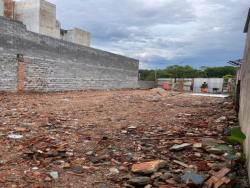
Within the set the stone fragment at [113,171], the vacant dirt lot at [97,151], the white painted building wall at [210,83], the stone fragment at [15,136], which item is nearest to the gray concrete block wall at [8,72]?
the vacant dirt lot at [97,151]

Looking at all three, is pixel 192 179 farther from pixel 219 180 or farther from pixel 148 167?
pixel 148 167

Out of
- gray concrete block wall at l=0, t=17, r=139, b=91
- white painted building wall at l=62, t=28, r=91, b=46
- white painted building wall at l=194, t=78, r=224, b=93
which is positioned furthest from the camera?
white painted building wall at l=194, t=78, r=224, b=93

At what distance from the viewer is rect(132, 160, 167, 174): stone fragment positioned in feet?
9.79

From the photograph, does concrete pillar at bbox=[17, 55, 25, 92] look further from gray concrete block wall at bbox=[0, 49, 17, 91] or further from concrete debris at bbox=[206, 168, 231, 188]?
concrete debris at bbox=[206, 168, 231, 188]

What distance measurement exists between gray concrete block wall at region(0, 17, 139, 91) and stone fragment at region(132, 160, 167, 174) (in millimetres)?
8820

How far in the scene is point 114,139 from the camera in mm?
4270

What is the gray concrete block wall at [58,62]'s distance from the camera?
10.9 m

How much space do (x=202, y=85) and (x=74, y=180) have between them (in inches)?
903

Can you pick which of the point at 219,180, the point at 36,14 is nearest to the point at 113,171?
the point at 219,180

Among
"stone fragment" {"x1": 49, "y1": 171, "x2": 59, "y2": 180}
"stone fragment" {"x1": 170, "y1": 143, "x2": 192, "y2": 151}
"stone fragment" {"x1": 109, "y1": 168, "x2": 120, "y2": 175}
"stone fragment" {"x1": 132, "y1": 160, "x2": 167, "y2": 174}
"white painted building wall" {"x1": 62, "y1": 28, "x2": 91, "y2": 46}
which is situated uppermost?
"white painted building wall" {"x1": 62, "y1": 28, "x2": 91, "y2": 46}

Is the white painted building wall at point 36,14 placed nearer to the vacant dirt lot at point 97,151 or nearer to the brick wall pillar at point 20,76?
the brick wall pillar at point 20,76

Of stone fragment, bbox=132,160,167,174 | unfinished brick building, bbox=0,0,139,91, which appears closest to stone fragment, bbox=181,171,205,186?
stone fragment, bbox=132,160,167,174

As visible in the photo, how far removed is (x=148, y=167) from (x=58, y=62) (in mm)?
11287

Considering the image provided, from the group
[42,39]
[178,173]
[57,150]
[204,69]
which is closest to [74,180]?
[57,150]
